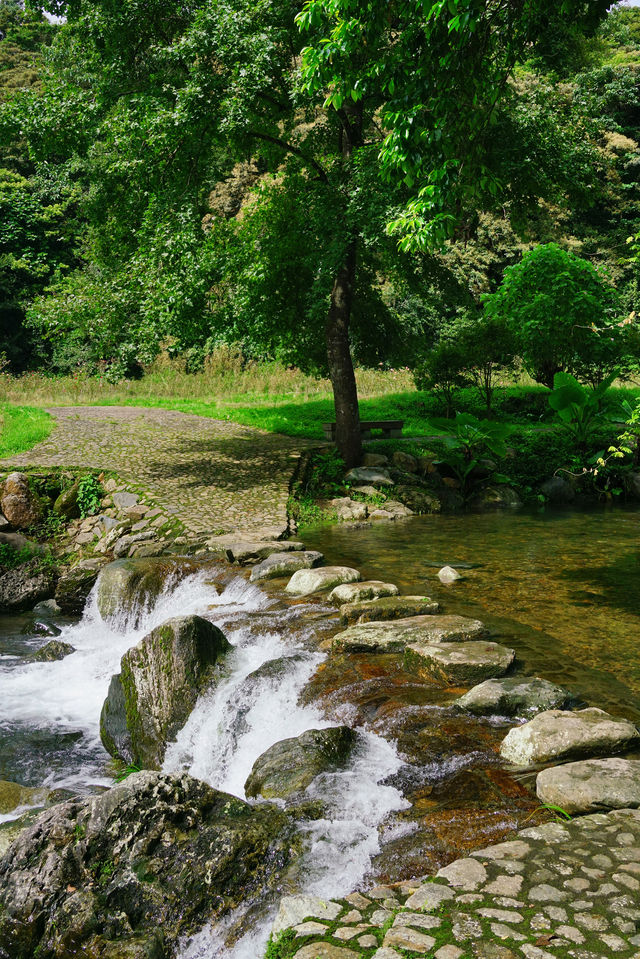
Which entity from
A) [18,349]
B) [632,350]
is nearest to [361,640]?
[632,350]

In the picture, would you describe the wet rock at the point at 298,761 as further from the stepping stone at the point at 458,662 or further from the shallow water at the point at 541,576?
the shallow water at the point at 541,576

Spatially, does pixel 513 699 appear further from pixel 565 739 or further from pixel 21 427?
pixel 21 427

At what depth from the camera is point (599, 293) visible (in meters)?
15.9

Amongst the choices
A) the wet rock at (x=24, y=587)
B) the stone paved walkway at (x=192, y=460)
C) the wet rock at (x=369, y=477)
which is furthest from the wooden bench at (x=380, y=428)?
the wet rock at (x=24, y=587)

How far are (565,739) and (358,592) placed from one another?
3.22m

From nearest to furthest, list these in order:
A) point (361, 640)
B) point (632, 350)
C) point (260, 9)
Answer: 1. point (361, 640)
2. point (260, 9)
3. point (632, 350)

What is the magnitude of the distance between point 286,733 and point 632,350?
51.5 feet

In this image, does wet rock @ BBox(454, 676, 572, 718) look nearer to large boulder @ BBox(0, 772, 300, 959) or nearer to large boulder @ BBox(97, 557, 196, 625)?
large boulder @ BBox(0, 772, 300, 959)

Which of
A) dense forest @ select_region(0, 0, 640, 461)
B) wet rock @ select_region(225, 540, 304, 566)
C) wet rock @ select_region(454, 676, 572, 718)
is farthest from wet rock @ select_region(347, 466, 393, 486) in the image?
wet rock @ select_region(454, 676, 572, 718)

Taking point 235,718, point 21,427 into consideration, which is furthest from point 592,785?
point 21,427

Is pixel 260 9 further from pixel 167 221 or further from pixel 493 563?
pixel 493 563

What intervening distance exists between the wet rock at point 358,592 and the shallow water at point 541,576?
62cm

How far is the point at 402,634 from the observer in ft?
20.7

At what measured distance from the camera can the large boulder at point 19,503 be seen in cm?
1129
